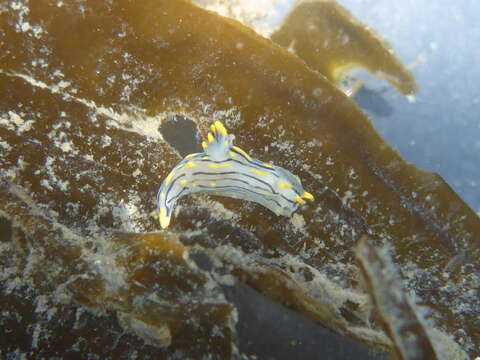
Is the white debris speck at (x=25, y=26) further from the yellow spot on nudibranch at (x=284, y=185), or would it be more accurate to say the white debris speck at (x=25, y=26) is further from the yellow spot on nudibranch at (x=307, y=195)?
the yellow spot on nudibranch at (x=307, y=195)

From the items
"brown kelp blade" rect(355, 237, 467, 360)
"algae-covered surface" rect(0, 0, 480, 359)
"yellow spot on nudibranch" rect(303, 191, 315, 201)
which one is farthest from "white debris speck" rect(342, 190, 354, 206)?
"brown kelp blade" rect(355, 237, 467, 360)

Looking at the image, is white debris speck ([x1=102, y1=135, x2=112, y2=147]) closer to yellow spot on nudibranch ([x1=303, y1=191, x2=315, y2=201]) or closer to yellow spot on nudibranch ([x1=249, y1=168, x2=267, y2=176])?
yellow spot on nudibranch ([x1=249, y1=168, x2=267, y2=176])

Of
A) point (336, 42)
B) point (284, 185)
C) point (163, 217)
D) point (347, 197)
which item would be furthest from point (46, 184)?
point (336, 42)

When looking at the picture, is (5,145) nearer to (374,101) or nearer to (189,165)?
(189,165)

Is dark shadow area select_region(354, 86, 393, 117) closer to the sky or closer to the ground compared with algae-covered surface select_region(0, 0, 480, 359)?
closer to the sky

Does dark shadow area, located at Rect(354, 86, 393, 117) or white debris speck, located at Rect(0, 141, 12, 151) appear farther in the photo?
dark shadow area, located at Rect(354, 86, 393, 117)

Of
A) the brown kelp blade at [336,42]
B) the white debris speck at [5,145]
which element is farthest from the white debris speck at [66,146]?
the brown kelp blade at [336,42]
